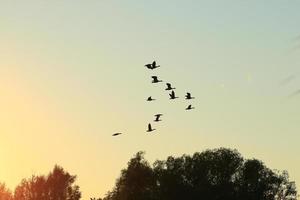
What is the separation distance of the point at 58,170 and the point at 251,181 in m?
35.9

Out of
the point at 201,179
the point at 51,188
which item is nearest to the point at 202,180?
the point at 201,179

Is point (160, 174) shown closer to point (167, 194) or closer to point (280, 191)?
point (167, 194)

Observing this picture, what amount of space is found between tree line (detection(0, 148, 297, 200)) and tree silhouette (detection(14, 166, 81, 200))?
1763 cm

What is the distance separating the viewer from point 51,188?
367 ft

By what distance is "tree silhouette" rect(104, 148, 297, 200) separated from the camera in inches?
3509

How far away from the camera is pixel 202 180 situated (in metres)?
90.6

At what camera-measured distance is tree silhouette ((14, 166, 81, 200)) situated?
362 feet

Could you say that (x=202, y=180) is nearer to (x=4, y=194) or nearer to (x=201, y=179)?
(x=201, y=179)

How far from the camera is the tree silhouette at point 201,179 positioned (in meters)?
89.1

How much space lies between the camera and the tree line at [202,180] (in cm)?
8912

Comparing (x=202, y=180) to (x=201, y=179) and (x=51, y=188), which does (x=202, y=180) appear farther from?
(x=51, y=188)

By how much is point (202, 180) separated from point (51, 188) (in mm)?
32292

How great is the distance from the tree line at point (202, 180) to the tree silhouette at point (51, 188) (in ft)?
57.8

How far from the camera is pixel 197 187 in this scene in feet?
292
